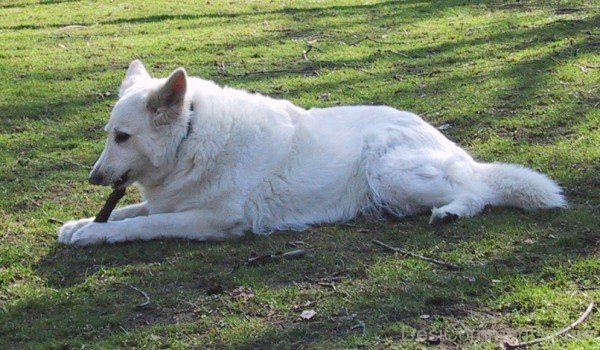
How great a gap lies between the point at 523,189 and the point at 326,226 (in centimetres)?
139

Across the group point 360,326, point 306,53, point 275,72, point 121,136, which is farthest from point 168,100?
point 306,53

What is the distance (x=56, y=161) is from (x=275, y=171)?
2.51m

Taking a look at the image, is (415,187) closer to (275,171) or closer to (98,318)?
(275,171)

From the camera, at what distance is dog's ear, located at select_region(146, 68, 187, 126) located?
5965 mm

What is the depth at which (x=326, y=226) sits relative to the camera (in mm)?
6258

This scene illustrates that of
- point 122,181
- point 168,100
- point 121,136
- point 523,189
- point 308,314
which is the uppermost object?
point 168,100

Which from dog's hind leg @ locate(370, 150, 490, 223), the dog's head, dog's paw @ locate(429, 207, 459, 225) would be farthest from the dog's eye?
dog's paw @ locate(429, 207, 459, 225)

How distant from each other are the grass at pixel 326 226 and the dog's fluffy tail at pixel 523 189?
0.09m

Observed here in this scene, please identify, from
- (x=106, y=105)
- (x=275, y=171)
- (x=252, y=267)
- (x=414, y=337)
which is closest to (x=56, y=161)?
(x=106, y=105)

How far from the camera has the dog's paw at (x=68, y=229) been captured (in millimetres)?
6027

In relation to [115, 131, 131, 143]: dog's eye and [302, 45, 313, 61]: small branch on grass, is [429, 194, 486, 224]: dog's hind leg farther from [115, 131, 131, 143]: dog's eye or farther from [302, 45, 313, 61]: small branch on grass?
[302, 45, 313, 61]: small branch on grass

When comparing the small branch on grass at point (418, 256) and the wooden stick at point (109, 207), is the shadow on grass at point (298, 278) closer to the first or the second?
the small branch on grass at point (418, 256)

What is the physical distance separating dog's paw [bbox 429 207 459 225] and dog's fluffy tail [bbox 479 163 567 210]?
429mm

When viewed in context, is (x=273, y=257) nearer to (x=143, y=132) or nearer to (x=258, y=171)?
(x=258, y=171)
